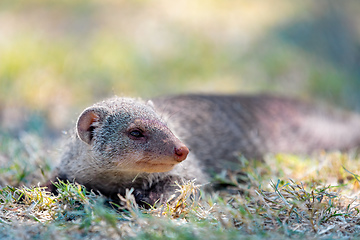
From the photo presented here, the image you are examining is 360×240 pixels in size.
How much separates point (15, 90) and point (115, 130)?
311cm

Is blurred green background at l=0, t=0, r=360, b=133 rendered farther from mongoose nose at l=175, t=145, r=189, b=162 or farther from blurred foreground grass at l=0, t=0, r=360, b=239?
mongoose nose at l=175, t=145, r=189, b=162

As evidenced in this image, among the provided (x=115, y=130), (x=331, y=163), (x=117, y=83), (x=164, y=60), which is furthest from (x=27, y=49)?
(x=331, y=163)

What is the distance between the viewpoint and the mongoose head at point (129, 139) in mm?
2373

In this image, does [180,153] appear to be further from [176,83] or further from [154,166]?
[176,83]

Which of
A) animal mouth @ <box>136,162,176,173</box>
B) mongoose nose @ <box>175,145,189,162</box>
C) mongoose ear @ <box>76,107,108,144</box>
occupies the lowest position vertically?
animal mouth @ <box>136,162,176,173</box>

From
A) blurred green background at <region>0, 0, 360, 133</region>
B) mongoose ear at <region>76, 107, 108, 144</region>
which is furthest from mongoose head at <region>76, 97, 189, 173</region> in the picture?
blurred green background at <region>0, 0, 360, 133</region>

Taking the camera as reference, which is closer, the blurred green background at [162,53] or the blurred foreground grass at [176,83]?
the blurred foreground grass at [176,83]

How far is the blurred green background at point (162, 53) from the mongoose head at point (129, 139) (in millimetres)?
2193

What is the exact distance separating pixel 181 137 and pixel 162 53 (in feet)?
11.5

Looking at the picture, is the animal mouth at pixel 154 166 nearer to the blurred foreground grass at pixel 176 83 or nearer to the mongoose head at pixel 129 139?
the mongoose head at pixel 129 139

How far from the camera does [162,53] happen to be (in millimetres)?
6648

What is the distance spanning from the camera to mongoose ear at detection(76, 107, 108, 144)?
→ 260 cm

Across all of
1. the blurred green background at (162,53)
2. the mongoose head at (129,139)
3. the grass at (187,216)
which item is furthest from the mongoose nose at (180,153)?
the blurred green background at (162,53)

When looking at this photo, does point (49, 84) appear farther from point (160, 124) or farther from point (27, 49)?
point (160, 124)
